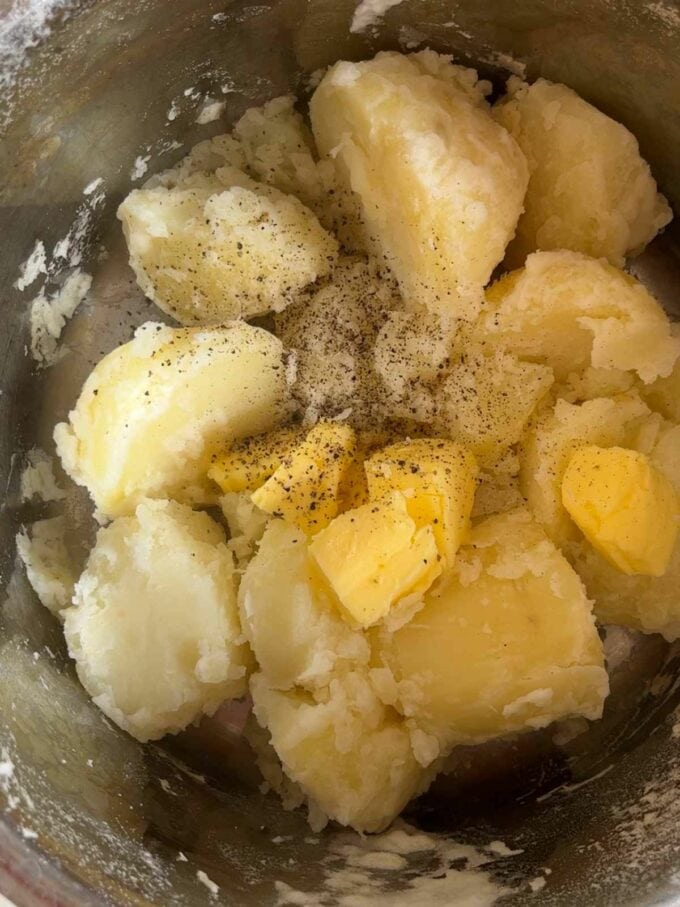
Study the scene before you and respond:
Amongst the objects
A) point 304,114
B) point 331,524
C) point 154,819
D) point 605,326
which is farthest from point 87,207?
point 154,819

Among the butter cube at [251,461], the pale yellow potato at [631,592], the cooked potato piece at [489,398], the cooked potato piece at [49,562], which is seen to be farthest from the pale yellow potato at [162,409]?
the pale yellow potato at [631,592]

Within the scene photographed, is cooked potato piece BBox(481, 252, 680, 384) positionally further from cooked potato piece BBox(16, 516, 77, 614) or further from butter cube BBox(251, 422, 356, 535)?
cooked potato piece BBox(16, 516, 77, 614)

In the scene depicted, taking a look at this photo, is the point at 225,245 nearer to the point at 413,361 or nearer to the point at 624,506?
the point at 413,361

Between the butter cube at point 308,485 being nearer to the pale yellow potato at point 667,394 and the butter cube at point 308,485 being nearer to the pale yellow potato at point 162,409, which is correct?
the pale yellow potato at point 162,409

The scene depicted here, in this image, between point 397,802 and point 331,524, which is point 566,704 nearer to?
point 397,802

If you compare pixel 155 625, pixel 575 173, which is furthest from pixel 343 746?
pixel 575 173
